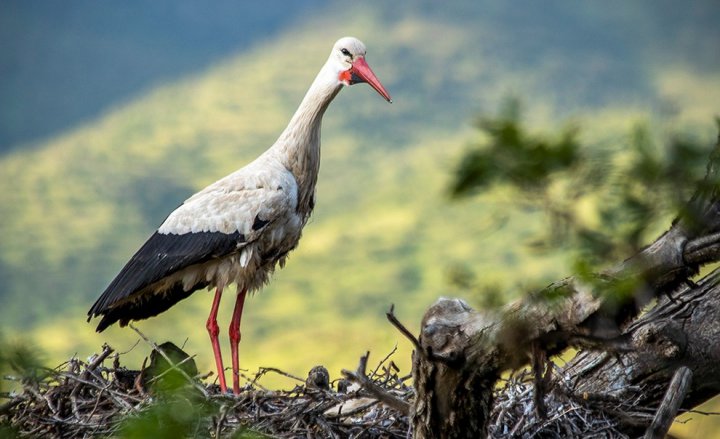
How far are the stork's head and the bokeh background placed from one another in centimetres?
1787

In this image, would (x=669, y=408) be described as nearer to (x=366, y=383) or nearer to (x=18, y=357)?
(x=366, y=383)

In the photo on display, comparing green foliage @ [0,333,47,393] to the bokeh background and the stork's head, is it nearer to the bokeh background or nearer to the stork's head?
the stork's head

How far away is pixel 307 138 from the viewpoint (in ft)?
23.2

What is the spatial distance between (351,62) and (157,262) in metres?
1.69

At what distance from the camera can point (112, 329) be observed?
25.1 feet

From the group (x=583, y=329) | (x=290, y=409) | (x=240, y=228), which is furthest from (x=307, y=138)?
Answer: (x=583, y=329)

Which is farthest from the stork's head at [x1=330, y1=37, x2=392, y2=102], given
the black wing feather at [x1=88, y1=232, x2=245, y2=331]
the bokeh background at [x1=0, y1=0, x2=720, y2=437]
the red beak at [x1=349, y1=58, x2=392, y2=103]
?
the bokeh background at [x1=0, y1=0, x2=720, y2=437]

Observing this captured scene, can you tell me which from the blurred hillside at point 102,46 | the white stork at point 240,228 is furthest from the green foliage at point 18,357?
the blurred hillside at point 102,46

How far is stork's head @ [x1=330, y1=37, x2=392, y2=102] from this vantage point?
22.8 feet

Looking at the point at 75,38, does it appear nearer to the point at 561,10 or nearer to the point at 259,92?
the point at 259,92

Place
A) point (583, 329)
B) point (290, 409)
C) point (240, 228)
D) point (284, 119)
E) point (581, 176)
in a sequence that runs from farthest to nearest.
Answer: point (284, 119)
point (240, 228)
point (290, 409)
point (583, 329)
point (581, 176)

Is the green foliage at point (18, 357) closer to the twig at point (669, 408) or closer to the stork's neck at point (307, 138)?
the twig at point (669, 408)

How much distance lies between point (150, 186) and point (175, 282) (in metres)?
46.5

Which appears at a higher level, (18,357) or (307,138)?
(307,138)
